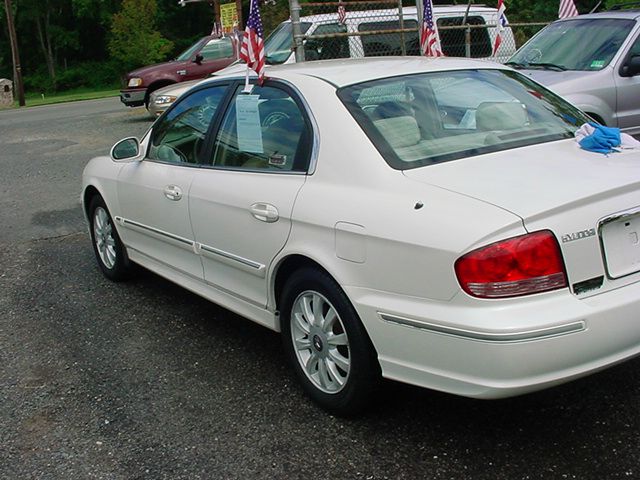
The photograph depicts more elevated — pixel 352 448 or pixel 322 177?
pixel 322 177

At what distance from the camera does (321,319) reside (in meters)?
3.47

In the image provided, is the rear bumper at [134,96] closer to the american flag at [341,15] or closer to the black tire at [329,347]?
the american flag at [341,15]

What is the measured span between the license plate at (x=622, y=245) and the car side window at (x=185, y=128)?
8.01 ft

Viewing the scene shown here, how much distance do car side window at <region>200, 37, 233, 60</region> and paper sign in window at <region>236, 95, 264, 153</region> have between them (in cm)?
1333

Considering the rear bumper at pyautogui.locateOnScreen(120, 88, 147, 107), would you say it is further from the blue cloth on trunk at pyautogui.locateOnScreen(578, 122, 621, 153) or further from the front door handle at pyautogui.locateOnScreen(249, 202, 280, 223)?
the blue cloth on trunk at pyautogui.locateOnScreen(578, 122, 621, 153)

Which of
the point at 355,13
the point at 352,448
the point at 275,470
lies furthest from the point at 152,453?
the point at 355,13

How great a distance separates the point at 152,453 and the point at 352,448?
0.90 m

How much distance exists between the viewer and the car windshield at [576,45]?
25.4 feet

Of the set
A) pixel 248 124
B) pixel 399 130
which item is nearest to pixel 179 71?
pixel 248 124

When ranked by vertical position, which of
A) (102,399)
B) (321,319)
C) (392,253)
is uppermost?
(392,253)

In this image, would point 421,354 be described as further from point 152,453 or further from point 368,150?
point 152,453

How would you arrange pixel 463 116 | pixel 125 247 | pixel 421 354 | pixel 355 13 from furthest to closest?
pixel 355 13, pixel 125 247, pixel 463 116, pixel 421 354

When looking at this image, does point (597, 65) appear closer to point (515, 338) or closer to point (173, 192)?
point (173, 192)

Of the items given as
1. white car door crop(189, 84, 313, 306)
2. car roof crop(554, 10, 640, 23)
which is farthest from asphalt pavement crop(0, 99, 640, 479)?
car roof crop(554, 10, 640, 23)
